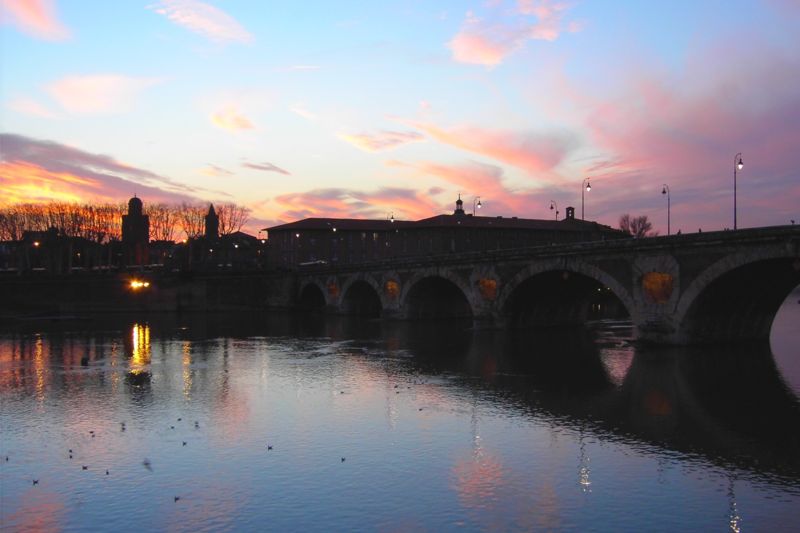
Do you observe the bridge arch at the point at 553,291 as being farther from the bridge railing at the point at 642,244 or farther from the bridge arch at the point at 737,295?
the bridge arch at the point at 737,295

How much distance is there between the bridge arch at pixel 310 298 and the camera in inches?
4562

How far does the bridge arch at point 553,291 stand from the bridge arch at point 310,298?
2068 inches

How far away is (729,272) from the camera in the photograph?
134ft

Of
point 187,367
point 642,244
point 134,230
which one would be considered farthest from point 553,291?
point 134,230

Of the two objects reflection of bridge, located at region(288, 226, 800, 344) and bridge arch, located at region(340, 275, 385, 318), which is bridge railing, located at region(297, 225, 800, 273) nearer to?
reflection of bridge, located at region(288, 226, 800, 344)

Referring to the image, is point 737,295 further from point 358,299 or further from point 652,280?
point 358,299

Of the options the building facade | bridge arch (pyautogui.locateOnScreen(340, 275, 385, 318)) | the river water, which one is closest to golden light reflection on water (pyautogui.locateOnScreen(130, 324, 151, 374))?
the river water

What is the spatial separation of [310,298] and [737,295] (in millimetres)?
82150

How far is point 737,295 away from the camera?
45500 mm

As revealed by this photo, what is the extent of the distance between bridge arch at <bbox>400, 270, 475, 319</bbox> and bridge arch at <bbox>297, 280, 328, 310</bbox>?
109ft

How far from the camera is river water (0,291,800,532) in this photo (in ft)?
55.2

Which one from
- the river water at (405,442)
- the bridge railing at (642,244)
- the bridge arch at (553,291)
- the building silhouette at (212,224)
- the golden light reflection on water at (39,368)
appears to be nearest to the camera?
the river water at (405,442)

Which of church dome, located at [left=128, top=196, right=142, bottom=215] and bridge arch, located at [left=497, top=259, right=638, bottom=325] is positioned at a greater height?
church dome, located at [left=128, top=196, right=142, bottom=215]

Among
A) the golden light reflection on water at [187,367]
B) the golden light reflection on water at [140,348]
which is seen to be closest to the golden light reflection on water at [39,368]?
the golden light reflection on water at [140,348]
